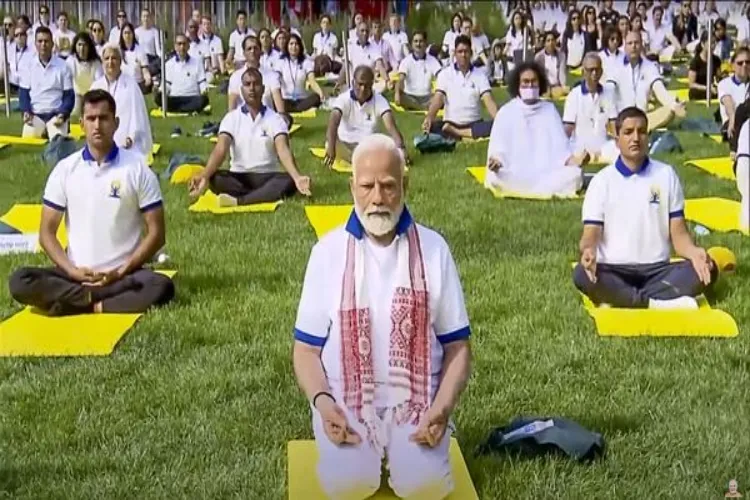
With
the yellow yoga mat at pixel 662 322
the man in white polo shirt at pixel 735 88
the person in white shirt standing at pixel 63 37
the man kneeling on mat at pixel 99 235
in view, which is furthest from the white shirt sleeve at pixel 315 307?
the person in white shirt standing at pixel 63 37

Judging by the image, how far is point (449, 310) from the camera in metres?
3.69

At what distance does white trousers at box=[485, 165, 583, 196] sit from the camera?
920 centimetres

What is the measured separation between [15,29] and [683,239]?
492 inches

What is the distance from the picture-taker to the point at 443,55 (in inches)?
770

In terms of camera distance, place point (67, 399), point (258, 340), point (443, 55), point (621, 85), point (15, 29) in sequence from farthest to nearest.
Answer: point (443, 55) < point (15, 29) < point (621, 85) < point (258, 340) < point (67, 399)

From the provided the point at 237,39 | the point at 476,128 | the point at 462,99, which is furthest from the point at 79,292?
the point at 237,39

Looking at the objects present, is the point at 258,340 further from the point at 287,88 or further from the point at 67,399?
the point at 287,88

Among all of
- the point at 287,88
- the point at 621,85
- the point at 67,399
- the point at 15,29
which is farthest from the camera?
the point at 15,29

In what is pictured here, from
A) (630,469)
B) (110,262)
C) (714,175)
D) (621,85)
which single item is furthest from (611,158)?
(630,469)

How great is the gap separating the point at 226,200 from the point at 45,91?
4.33 metres

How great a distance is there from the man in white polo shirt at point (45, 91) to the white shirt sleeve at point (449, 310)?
29.2 feet

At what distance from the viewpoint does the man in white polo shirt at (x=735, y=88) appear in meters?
11.1

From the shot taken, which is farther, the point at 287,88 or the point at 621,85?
the point at 287,88

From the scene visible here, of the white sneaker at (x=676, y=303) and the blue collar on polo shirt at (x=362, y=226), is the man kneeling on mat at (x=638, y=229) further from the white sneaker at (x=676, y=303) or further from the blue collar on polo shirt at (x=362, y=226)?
the blue collar on polo shirt at (x=362, y=226)
